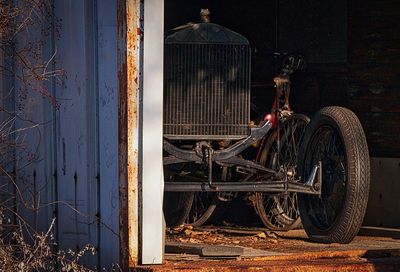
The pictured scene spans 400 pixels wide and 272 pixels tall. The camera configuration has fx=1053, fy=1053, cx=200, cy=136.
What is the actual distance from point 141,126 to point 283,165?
2718 mm

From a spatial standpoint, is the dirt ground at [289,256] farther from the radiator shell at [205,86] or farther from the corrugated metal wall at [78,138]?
the radiator shell at [205,86]

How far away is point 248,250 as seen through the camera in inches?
322

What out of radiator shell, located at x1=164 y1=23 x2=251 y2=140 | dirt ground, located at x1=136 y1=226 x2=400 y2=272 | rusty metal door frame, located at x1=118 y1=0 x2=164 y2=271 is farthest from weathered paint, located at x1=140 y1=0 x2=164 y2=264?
radiator shell, located at x1=164 y1=23 x2=251 y2=140

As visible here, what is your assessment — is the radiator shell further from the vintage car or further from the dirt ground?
the dirt ground

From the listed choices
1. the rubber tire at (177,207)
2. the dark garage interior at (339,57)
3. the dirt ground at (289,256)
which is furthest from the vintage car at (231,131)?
the dark garage interior at (339,57)

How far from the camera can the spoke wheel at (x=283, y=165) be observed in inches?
389

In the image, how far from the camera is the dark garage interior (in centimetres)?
1063

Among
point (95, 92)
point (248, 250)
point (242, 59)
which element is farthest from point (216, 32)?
point (248, 250)

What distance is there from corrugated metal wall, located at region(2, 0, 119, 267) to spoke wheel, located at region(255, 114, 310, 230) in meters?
2.01

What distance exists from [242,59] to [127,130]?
6.79ft

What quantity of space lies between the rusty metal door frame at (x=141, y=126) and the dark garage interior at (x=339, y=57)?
2.69 m

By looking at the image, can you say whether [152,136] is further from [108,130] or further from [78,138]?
[78,138]

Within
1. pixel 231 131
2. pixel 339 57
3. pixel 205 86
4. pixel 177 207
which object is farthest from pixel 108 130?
pixel 339 57

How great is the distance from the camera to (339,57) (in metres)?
11.1
